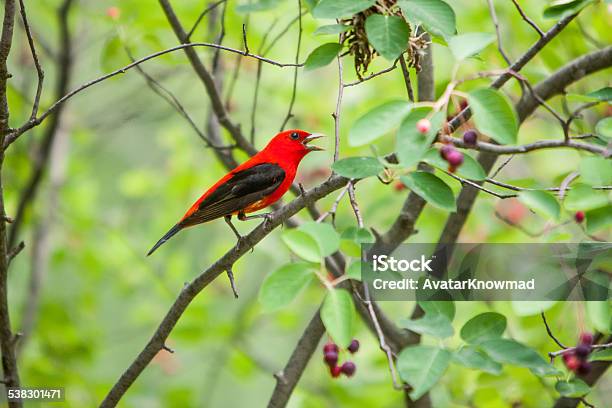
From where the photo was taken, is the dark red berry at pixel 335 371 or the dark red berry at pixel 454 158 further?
the dark red berry at pixel 335 371

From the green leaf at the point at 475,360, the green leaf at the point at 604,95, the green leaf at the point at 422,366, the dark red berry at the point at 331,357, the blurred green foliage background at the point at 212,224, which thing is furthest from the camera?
the blurred green foliage background at the point at 212,224

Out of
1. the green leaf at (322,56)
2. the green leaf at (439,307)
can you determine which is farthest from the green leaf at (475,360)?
the green leaf at (322,56)

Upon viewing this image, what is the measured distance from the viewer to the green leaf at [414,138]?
188cm

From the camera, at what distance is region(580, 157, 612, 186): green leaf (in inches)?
77.5

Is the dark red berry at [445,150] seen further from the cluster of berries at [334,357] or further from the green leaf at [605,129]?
the cluster of berries at [334,357]

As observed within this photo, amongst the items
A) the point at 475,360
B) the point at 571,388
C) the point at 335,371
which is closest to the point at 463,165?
the point at 475,360

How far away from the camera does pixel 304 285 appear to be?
Answer: 190cm

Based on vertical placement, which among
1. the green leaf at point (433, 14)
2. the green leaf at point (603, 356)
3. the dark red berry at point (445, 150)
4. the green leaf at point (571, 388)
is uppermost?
the green leaf at point (433, 14)

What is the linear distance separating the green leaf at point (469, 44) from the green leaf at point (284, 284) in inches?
27.3

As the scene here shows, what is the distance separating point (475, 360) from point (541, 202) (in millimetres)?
471

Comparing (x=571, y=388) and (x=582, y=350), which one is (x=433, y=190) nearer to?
(x=582, y=350)

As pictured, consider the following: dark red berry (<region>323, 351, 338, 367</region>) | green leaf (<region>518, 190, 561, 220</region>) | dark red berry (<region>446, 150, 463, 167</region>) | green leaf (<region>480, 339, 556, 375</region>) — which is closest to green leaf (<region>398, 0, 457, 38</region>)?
dark red berry (<region>446, 150, 463, 167</region>)

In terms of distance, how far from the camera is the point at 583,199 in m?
2.00

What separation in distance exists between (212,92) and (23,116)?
3328mm
